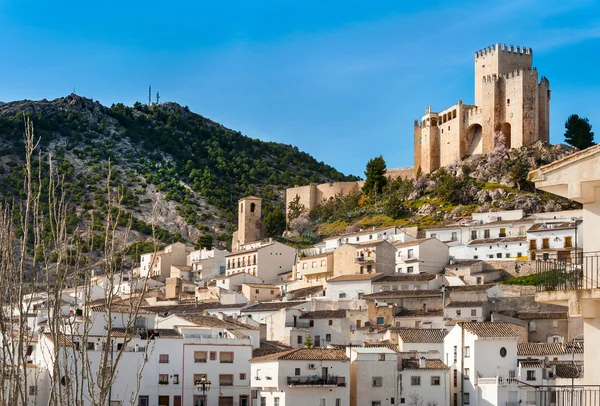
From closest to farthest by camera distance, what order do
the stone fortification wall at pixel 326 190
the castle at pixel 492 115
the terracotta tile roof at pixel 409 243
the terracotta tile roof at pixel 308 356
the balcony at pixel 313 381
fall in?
the balcony at pixel 313 381 → the terracotta tile roof at pixel 308 356 → the terracotta tile roof at pixel 409 243 → the castle at pixel 492 115 → the stone fortification wall at pixel 326 190

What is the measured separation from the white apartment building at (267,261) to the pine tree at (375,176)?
66.7 feet

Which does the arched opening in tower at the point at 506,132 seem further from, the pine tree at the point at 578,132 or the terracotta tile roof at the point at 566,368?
the terracotta tile roof at the point at 566,368

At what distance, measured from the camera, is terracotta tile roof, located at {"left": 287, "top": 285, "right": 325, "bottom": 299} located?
2798 inches

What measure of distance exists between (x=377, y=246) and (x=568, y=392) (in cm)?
6235

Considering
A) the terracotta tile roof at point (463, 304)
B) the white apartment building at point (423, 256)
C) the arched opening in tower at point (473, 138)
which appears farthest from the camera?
the arched opening in tower at point (473, 138)

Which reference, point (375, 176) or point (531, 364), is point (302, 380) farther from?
point (375, 176)

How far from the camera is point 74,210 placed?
12156 cm

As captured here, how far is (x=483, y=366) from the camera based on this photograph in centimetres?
4744

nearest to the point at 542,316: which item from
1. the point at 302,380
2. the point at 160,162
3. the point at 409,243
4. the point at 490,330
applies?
the point at 490,330

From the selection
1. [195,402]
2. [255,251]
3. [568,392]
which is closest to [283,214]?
[255,251]

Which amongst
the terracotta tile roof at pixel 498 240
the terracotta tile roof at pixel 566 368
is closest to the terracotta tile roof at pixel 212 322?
the terracotta tile roof at pixel 566 368

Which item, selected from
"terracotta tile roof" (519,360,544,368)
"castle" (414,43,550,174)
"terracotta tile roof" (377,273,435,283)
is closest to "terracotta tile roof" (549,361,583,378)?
"terracotta tile roof" (519,360,544,368)

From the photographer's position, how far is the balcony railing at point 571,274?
412 inches

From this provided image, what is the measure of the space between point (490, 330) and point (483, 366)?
2.10 meters
